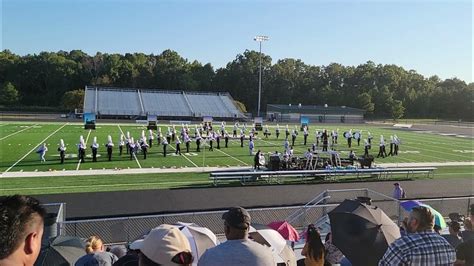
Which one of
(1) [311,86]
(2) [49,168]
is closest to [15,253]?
(2) [49,168]

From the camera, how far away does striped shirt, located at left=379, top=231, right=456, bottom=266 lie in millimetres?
3713

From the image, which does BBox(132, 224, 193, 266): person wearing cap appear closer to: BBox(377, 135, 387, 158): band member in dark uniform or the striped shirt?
the striped shirt

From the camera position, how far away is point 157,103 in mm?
76625

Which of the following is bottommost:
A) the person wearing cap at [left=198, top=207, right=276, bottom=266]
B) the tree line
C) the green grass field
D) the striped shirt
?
the green grass field

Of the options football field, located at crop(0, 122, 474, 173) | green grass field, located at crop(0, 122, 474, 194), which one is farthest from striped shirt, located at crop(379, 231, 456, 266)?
football field, located at crop(0, 122, 474, 173)

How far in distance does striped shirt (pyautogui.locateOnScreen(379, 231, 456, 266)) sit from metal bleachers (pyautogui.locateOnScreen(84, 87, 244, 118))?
215ft

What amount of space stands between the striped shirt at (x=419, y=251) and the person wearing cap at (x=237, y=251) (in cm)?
129

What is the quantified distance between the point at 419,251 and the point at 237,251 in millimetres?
1730

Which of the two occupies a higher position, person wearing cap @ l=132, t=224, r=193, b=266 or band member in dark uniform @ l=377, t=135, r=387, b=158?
person wearing cap @ l=132, t=224, r=193, b=266

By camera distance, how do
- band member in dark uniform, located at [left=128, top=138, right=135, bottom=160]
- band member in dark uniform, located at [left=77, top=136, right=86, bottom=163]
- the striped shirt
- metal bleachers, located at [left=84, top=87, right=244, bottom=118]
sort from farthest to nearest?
1. metal bleachers, located at [left=84, top=87, right=244, bottom=118]
2. band member in dark uniform, located at [left=128, top=138, right=135, bottom=160]
3. band member in dark uniform, located at [left=77, top=136, right=86, bottom=163]
4. the striped shirt

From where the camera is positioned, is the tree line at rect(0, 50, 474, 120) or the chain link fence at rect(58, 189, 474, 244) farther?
the tree line at rect(0, 50, 474, 120)

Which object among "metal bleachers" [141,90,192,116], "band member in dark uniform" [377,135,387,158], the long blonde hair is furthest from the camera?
"metal bleachers" [141,90,192,116]

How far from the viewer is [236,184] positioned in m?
17.6

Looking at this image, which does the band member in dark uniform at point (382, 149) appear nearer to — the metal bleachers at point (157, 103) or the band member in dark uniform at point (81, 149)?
the band member in dark uniform at point (81, 149)
